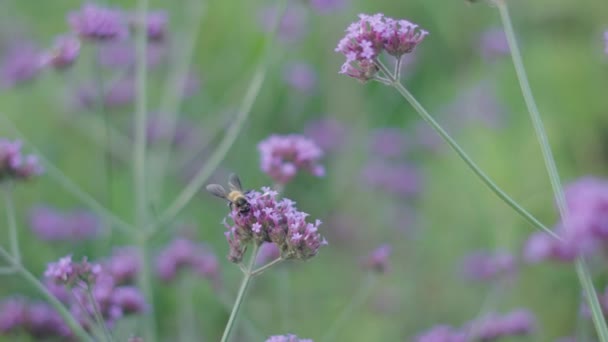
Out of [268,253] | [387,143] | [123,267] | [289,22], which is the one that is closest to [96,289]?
[123,267]

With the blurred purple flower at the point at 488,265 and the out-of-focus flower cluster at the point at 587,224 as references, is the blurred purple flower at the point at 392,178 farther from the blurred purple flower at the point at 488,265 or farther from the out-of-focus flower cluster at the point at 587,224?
the out-of-focus flower cluster at the point at 587,224

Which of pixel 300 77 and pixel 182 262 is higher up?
pixel 300 77

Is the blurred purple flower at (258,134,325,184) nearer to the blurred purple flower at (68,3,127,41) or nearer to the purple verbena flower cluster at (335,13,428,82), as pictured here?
the purple verbena flower cluster at (335,13,428,82)

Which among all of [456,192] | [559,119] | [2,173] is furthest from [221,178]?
[2,173]

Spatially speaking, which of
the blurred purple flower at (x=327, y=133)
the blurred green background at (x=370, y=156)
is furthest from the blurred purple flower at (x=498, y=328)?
the blurred purple flower at (x=327, y=133)

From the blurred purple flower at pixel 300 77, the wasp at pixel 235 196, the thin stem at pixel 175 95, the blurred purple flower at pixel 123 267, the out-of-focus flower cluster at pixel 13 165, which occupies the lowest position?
the wasp at pixel 235 196

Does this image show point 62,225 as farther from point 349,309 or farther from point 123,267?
point 349,309
